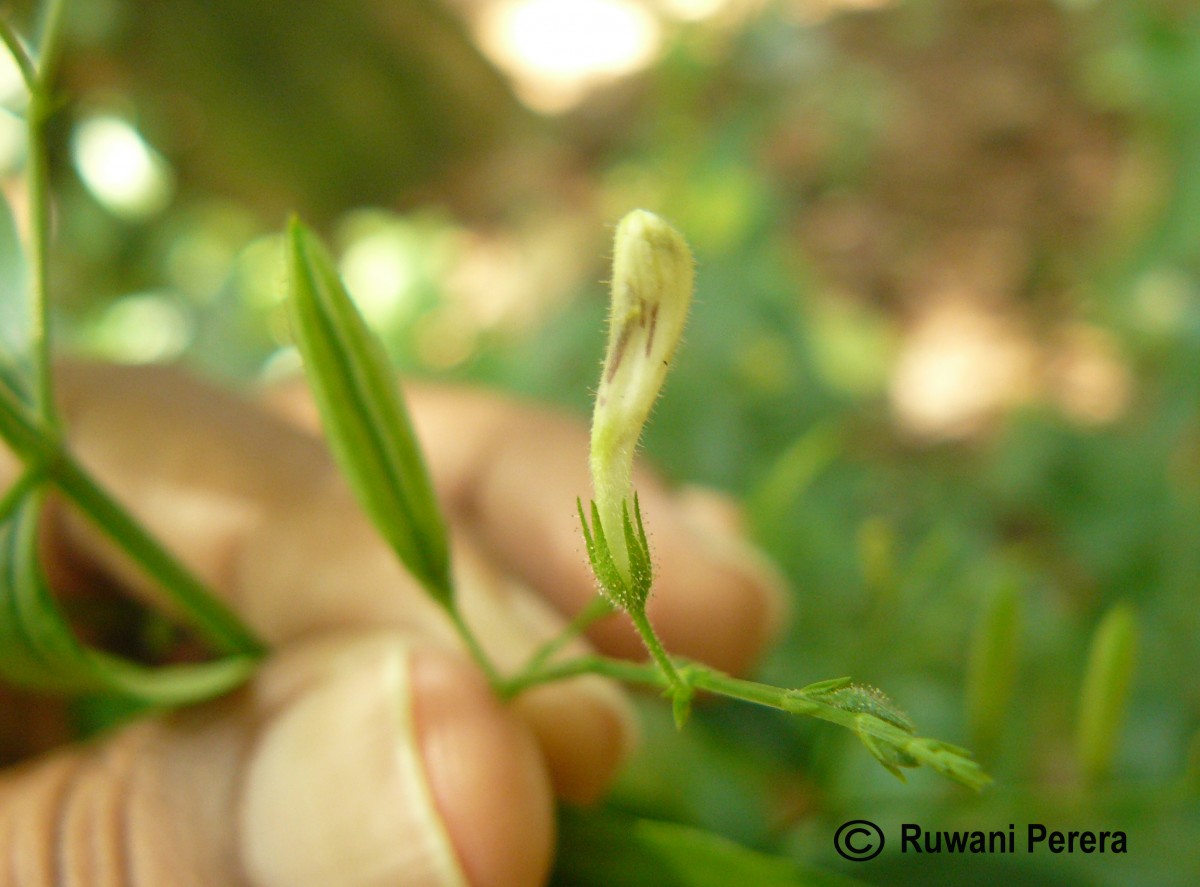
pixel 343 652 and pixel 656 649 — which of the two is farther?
pixel 343 652

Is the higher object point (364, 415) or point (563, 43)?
point (563, 43)

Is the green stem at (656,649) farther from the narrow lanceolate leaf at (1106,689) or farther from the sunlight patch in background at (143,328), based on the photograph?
the sunlight patch in background at (143,328)

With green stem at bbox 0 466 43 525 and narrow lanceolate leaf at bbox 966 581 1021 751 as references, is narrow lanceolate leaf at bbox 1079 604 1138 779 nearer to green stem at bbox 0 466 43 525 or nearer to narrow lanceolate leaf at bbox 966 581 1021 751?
narrow lanceolate leaf at bbox 966 581 1021 751

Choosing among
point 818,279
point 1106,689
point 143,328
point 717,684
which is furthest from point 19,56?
point 818,279

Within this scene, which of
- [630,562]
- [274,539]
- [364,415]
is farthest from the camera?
[274,539]

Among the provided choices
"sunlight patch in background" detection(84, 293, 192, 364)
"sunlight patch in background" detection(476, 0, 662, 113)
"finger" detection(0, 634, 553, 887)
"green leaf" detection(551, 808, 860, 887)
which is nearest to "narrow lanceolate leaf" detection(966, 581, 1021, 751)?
"green leaf" detection(551, 808, 860, 887)

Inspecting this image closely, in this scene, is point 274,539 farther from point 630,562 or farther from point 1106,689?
point 1106,689

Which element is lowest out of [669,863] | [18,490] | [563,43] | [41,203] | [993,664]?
[669,863]
